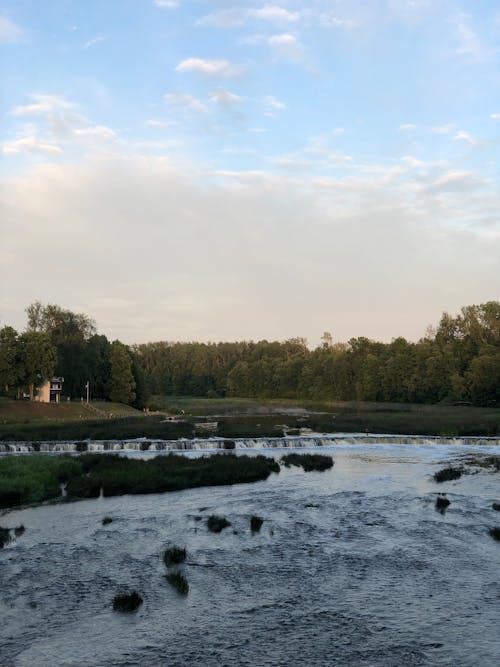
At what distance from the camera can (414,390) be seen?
13712cm

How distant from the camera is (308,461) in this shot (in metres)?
41.3

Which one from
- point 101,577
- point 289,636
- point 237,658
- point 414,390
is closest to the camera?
point 237,658

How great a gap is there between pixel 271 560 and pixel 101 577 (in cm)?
503

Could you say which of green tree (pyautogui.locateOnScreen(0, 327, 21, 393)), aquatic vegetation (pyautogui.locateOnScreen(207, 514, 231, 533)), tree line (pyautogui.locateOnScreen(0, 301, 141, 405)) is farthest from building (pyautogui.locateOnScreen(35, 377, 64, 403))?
aquatic vegetation (pyautogui.locateOnScreen(207, 514, 231, 533))

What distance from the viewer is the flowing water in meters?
13.0

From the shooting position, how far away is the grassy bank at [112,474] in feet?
99.1

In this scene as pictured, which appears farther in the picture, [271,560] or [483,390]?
[483,390]

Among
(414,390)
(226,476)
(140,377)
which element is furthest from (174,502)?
(414,390)

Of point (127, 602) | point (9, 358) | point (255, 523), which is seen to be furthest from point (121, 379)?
point (127, 602)

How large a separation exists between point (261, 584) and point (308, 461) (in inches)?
972

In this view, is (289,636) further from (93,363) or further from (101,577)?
(93,363)

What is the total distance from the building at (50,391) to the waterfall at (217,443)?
54.4 meters

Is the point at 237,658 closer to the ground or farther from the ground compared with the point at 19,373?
closer to the ground

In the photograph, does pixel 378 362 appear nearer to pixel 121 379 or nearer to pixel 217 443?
pixel 121 379
